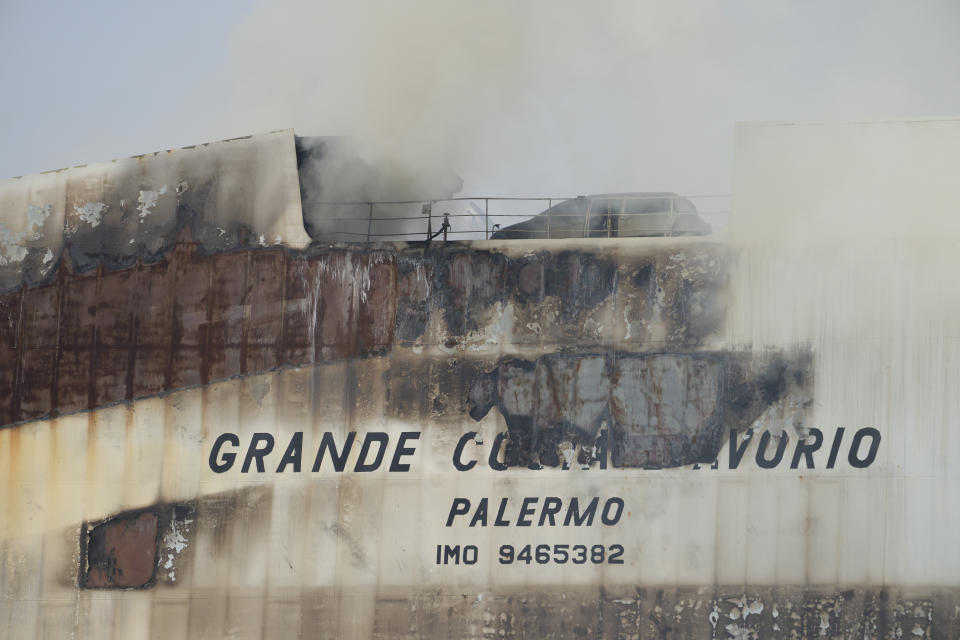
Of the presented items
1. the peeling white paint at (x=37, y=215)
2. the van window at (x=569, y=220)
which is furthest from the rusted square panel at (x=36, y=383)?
the van window at (x=569, y=220)

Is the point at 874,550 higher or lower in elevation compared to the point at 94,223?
lower

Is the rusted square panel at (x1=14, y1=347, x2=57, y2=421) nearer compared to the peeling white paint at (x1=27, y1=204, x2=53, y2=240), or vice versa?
the rusted square panel at (x1=14, y1=347, x2=57, y2=421)

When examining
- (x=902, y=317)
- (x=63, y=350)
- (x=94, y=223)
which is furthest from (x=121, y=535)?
(x=902, y=317)

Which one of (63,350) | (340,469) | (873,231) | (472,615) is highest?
(873,231)

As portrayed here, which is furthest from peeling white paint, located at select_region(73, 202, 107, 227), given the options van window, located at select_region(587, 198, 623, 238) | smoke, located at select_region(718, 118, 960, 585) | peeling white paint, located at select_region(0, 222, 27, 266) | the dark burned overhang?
smoke, located at select_region(718, 118, 960, 585)

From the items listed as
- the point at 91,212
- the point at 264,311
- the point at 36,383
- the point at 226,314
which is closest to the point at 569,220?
the point at 264,311

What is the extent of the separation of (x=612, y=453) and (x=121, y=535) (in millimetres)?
6266

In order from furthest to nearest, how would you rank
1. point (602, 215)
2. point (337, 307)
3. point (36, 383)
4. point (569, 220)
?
point (569, 220), point (602, 215), point (337, 307), point (36, 383)

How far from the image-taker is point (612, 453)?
8.75m

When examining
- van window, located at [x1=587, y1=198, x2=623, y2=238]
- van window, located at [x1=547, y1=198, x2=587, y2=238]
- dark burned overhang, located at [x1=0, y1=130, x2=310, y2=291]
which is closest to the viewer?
dark burned overhang, located at [x1=0, y1=130, x2=310, y2=291]

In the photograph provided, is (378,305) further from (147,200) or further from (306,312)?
(147,200)

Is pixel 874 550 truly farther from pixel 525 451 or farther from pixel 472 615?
pixel 472 615

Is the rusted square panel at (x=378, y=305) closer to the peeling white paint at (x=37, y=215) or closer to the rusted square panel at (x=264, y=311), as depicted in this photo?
the rusted square panel at (x=264, y=311)

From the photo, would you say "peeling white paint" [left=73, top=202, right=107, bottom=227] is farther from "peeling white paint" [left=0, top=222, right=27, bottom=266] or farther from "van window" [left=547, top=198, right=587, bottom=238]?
"van window" [left=547, top=198, right=587, bottom=238]
